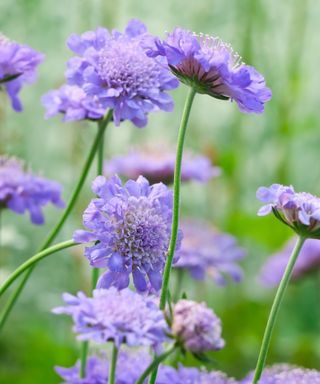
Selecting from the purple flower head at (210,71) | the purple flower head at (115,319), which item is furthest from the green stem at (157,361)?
the purple flower head at (210,71)

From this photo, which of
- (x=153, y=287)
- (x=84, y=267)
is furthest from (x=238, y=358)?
(x=153, y=287)

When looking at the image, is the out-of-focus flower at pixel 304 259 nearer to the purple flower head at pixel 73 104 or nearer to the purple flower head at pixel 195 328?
the purple flower head at pixel 73 104

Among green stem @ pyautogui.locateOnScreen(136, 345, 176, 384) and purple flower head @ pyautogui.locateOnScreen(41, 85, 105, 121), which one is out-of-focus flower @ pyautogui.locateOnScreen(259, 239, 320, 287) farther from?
green stem @ pyautogui.locateOnScreen(136, 345, 176, 384)

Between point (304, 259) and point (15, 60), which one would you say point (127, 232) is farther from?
point (304, 259)

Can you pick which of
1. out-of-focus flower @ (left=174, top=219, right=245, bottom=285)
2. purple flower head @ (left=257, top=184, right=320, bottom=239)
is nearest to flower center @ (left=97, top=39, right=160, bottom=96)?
purple flower head @ (left=257, top=184, right=320, bottom=239)

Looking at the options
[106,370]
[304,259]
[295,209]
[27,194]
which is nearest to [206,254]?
[304,259]

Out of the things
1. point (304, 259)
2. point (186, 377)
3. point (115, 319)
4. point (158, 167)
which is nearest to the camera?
point (115, 319)
